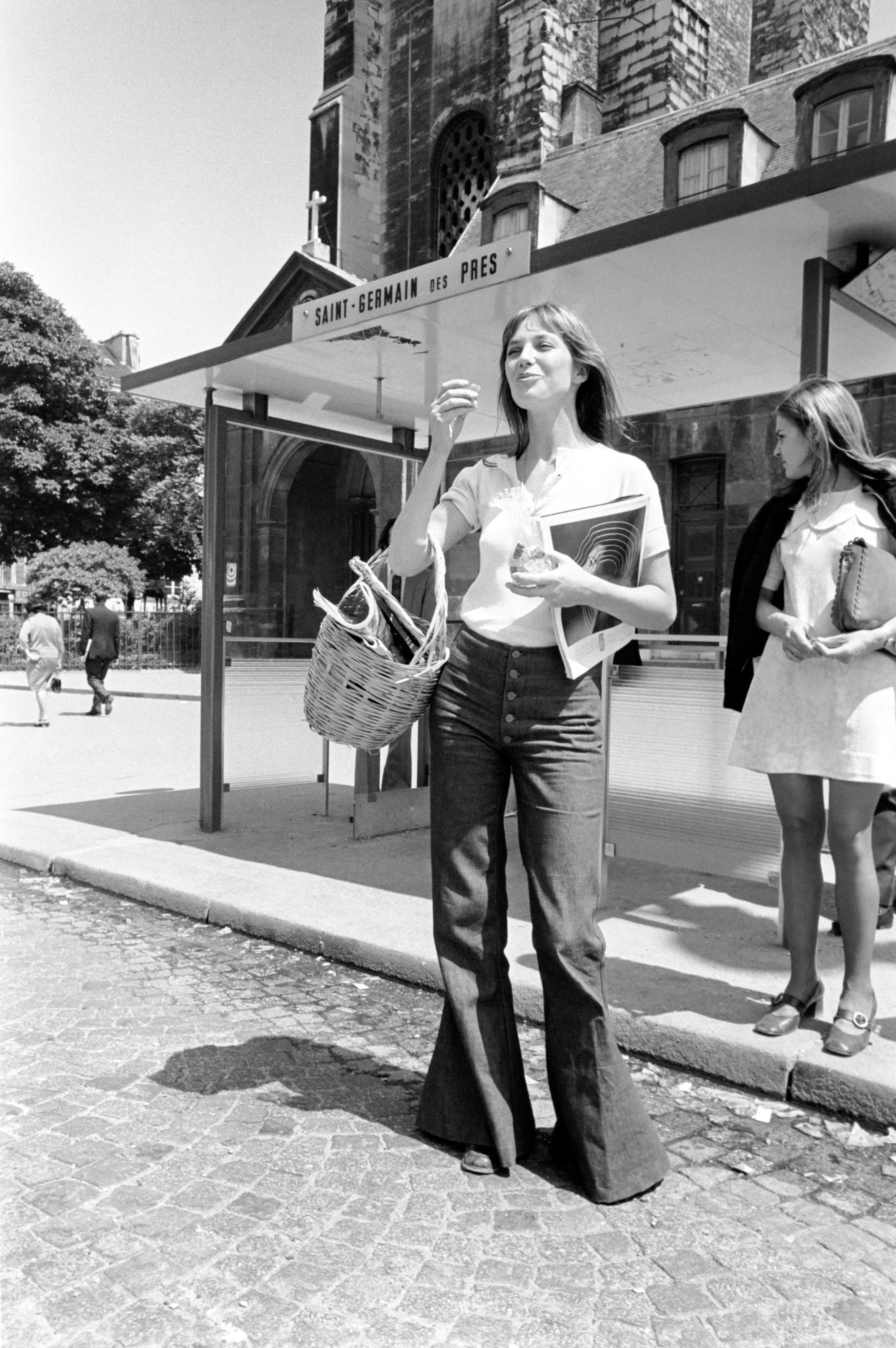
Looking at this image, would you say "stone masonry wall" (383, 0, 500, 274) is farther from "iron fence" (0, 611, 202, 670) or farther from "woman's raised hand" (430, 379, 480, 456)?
"woman's raised hand" (430, 379, 480, 456)

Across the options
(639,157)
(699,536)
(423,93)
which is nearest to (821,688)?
(699,536)

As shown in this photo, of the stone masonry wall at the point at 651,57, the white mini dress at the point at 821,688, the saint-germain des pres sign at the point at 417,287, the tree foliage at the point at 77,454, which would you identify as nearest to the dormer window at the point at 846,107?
the stone masonry wall at the point at 651,57

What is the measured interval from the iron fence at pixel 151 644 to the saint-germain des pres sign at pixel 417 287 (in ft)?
92.0

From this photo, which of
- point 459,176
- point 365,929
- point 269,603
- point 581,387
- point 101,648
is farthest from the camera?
point 459,176

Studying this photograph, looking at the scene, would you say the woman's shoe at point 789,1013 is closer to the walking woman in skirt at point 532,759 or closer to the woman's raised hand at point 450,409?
the walking woman in skirt at point 532,759

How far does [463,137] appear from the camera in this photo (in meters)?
28.1

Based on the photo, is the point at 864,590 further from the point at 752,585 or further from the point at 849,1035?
the point at 849,1035

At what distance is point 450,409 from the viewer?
2.53 m

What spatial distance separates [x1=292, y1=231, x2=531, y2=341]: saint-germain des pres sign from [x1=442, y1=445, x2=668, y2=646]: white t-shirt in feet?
8.31

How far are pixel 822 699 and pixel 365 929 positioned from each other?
7.55 ft

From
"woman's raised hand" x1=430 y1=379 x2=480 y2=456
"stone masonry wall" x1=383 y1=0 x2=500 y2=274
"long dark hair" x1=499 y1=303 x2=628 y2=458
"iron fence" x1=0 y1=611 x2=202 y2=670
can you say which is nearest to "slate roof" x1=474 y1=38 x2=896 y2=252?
"stone masonry wall" x1=383 y1=0 x2=500 y2=274

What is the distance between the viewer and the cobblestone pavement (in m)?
2.16

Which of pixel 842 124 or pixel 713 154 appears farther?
pixel 713 154

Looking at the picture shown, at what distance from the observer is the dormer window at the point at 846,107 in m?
18.8
